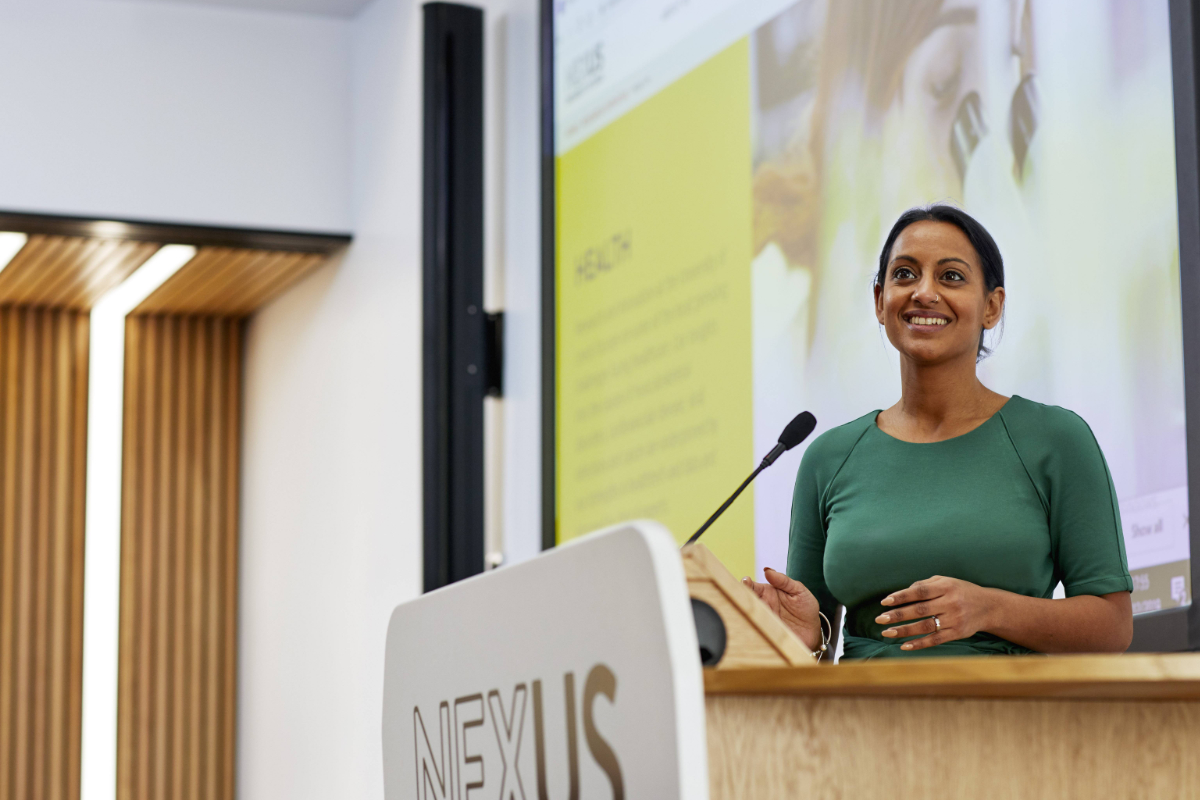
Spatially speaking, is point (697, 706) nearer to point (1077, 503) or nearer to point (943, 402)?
point (1077, 503)

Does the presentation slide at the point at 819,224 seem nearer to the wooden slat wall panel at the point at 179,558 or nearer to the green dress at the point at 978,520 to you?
the green dress at the point at 978,520

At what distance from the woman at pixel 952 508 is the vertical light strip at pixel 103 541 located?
12.0 feet

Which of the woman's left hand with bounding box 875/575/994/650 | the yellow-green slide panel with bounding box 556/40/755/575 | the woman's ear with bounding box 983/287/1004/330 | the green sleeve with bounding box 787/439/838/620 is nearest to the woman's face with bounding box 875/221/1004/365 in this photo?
the woman's ear with bounding box 983/287/1004/330

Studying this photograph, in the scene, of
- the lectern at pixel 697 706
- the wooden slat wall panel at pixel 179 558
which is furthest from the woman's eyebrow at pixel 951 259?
the wooden slat wall panel at pixel 179 558

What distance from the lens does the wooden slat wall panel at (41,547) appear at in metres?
5.16

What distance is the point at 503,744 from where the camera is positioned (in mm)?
894

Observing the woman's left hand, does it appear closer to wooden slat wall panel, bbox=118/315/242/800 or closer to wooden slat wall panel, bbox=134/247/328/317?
wooden slat wall panel, bbox=134/247/328/317

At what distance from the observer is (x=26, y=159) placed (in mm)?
4059

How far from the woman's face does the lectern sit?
26.7 inches

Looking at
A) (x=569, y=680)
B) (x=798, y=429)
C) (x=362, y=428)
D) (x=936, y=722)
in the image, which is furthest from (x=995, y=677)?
(x=362, y=428)

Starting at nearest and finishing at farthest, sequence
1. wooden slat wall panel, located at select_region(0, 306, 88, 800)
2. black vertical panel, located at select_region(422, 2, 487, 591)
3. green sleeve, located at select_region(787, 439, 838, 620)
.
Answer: green sleeve, located at select_region(787, 439, 838, 620) < black vertical panel, located at select_region(422, 2, 487, 591) < wooden slat wall panel, located at select_region(0, 306, 88, 800)

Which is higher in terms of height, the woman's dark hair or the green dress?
the woman's dark hair

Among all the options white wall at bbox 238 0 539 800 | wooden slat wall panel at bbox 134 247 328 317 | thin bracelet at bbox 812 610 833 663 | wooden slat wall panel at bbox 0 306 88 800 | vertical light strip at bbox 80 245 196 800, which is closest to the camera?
thin bracelet at bbox 812 610 833 663

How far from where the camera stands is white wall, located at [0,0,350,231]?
161 inches
